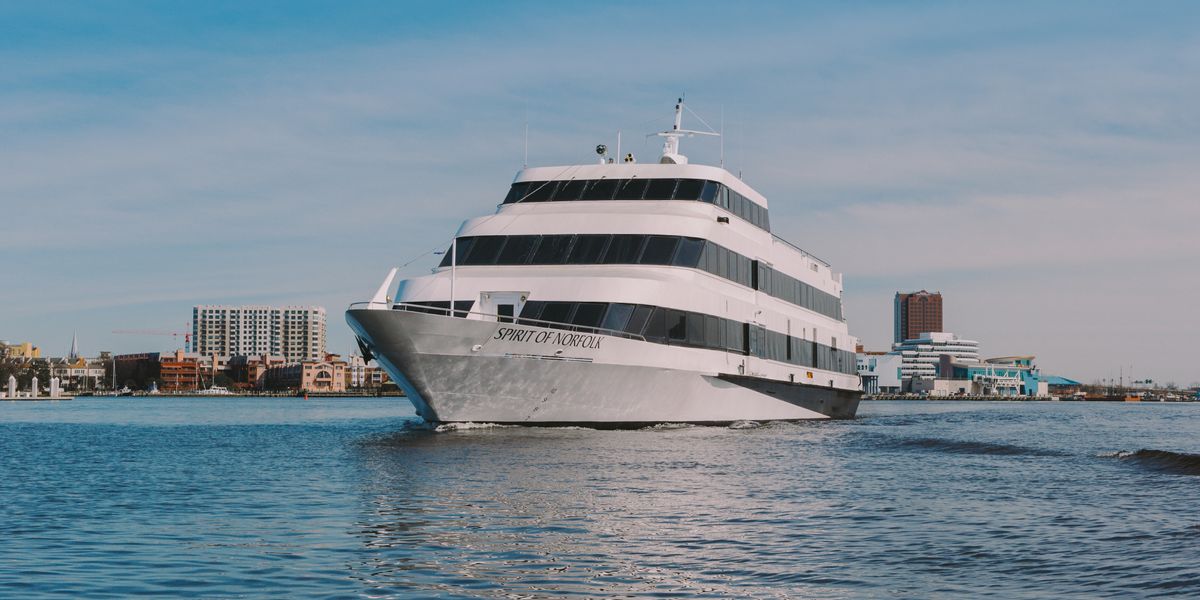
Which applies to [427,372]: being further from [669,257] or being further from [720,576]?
[720,576]

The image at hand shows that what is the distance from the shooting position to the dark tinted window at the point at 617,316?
33125 millimetres

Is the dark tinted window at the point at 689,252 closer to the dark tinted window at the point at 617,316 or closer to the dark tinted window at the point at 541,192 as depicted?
the dark tinted window at the point at 617,316

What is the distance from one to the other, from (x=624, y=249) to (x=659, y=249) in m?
1.09

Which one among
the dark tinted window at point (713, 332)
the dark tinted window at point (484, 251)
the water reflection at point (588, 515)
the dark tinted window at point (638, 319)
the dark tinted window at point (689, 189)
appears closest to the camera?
the water reflection at point (588, 515)

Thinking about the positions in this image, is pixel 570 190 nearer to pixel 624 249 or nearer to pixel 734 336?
pixel 624 249

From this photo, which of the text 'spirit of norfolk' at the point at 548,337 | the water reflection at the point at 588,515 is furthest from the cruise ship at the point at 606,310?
the water reflection at the point at 588,515

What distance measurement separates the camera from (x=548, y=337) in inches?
1225

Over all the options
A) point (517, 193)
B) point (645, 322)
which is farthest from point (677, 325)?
point (517, 193)

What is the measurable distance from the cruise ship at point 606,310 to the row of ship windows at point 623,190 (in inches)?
1.9

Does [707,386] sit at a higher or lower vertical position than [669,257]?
lower

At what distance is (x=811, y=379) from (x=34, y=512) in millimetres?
35590

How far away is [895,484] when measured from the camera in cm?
2138

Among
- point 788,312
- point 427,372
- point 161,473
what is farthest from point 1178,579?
point 788,312

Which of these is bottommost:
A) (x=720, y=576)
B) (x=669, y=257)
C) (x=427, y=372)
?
(x=720, y=576)
